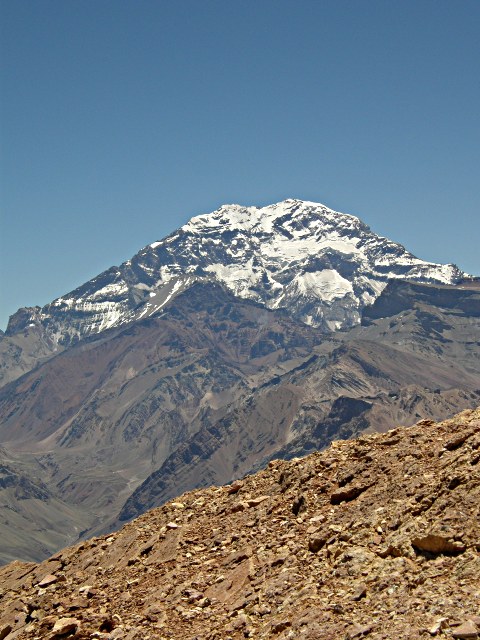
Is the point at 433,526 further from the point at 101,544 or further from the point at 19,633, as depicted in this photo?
the point at 101,544

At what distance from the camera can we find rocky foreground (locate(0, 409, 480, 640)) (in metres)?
19.7

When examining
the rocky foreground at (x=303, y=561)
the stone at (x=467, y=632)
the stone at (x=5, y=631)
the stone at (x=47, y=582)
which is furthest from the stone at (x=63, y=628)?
the stone at (x=467, y=632)

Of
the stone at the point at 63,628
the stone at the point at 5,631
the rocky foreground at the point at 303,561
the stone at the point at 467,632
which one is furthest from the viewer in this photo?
the stone at the point at 5,631

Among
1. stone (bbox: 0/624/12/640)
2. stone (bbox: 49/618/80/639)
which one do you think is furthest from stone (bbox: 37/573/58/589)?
stone (bbox: 49/618/80/639)

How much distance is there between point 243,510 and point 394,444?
5.08m

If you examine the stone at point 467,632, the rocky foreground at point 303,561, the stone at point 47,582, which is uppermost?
the stone at point 47,582

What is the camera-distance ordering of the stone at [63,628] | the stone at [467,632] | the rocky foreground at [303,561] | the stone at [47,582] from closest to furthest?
the stone at [467,632] < the rocky foreground at [303,561] < the stone at [63,628] < the stone at [47,582]

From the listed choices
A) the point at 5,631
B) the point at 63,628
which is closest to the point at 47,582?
the point at 5,631

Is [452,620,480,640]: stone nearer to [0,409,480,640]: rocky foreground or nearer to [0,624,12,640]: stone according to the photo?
[0,409,480,640]: rocky foreground

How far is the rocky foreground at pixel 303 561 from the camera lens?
64.7 feet

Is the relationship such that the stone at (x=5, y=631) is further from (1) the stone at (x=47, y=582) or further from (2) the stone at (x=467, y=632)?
(2) the stone at (x=467, y=632)

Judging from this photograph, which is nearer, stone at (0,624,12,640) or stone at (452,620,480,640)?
stone at (452,620,480,640)

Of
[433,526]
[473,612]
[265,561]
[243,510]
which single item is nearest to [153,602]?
[265,561]

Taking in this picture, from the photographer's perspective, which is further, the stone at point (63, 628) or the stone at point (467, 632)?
the stone at point (63, 628)
